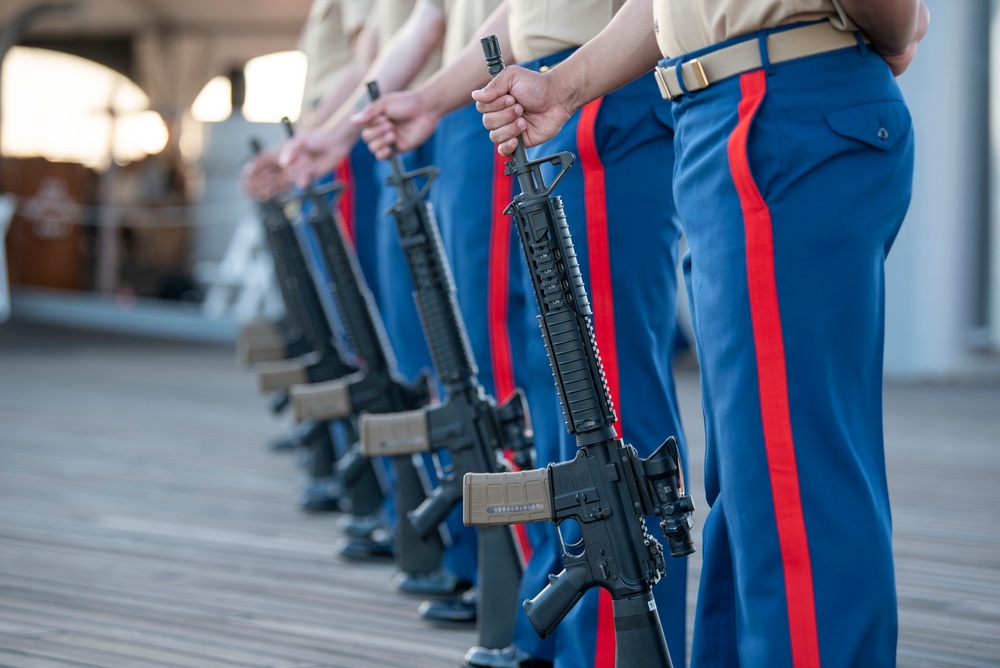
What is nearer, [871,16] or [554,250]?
[871,16]

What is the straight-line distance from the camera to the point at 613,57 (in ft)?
4.57

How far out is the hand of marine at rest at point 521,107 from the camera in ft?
4.36

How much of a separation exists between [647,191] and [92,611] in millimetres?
1269

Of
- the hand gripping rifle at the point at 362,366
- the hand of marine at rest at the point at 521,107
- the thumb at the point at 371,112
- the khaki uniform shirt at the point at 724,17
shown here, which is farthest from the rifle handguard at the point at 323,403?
the khaki uniform shirt at the point at 724,17

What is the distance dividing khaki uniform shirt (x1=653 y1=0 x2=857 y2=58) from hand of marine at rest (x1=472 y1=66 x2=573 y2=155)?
141 mm

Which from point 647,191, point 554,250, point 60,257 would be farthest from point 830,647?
point 60,257

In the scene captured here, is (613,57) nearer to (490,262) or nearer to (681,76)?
(681,76)

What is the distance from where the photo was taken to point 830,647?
46.1 inches

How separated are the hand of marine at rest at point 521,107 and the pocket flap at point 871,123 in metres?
0.32

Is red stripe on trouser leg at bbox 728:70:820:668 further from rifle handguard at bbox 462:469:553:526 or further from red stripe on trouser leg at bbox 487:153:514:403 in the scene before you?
red stripe on trouser leg at bbox 487:153:514:403

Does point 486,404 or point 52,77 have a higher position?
point 52,77

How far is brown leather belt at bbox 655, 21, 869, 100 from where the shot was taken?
1.18 meters

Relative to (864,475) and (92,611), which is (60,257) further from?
(864,475)

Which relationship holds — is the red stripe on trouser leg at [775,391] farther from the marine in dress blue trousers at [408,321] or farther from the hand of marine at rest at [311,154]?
the hand of marine at rest at [311,154]
